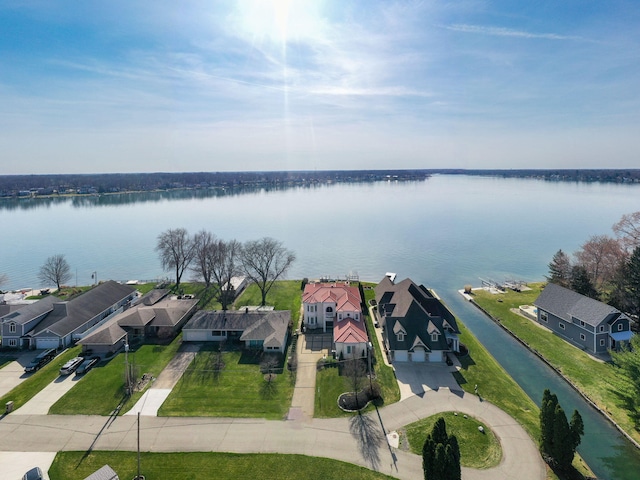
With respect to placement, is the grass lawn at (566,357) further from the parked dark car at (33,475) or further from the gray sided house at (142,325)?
the gray sided house at (142,325)

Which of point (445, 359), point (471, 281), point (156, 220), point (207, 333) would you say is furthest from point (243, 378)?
point (156, 220)

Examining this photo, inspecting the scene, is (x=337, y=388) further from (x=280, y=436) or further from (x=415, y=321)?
(x=415, y=321)

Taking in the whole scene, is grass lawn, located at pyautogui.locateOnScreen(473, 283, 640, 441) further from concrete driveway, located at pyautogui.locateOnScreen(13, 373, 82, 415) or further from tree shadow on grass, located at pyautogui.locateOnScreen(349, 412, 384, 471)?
concrete driveway, located at pyautogui.locateOnScreen(13, 373, 82, 415)

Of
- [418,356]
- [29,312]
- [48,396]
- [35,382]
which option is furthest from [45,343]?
[418,356]

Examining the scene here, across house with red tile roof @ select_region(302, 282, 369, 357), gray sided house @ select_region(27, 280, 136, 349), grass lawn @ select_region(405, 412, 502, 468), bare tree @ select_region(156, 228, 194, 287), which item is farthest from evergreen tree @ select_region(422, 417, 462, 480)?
bare tree @ select_region(156, 228, 194, 287)

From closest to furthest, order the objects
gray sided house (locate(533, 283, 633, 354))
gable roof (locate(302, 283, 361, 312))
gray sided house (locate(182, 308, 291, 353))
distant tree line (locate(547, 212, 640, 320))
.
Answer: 1. gray sided house (locate(533, 283, 633, 354))
2. gray sided house (locate(182, 308, 291, 353))
3. distant tree line (locate(547, 212, 640, 320))
4. gable roof (locate(302, 283, 361, 312))
